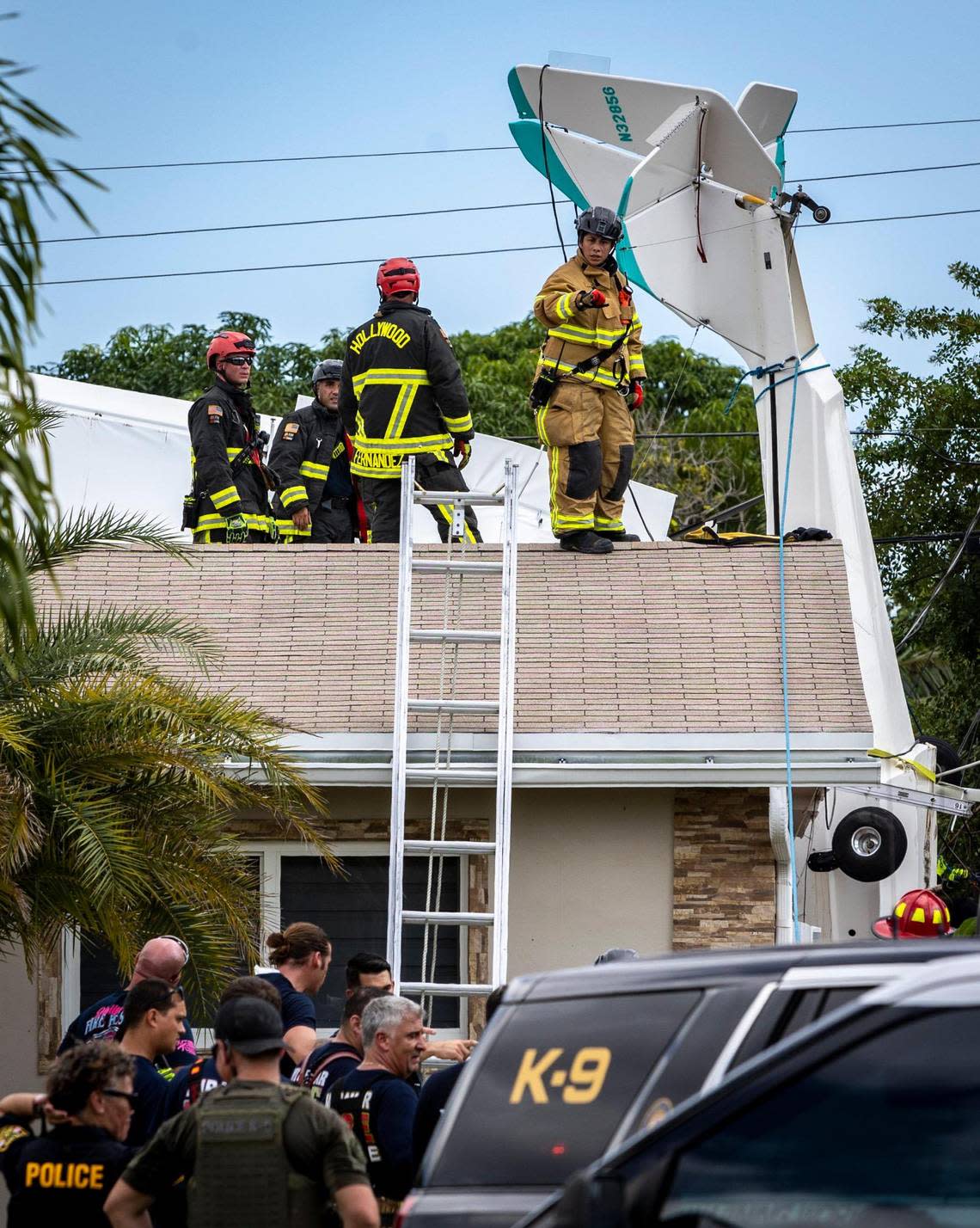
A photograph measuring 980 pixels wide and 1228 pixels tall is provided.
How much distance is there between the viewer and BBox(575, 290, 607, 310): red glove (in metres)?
11.2

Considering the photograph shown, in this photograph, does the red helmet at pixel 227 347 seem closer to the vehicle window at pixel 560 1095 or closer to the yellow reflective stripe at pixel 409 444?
the yellow reflective stripe at pixel 409 444

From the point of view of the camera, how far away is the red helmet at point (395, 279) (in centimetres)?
1198

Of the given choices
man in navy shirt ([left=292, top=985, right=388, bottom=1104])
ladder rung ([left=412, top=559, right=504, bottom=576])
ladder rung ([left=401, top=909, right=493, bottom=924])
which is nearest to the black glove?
ladder rung ([left=412, top=559, right=504, bottom=576])

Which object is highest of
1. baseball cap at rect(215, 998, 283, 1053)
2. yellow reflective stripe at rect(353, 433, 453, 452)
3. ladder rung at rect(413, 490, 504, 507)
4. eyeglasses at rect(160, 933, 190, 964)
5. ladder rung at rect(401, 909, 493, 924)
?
yellow reflective stripe at rect(353, 433, 453, 452)

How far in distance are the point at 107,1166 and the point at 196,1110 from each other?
406 mm

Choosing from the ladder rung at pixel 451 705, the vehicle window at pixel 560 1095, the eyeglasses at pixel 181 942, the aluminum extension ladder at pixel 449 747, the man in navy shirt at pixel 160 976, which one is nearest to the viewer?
the vehicle window at pixel 560 1095

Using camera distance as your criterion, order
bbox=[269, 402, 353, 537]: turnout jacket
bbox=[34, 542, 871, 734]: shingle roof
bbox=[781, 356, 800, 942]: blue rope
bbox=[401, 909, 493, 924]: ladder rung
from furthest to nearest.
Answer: bbox=[269, 402, 353, 537]: turnout jacket < bbox=[34, 542, 871, 734]: shingle roof < bbox=[781, 356, 800, 942]: blue rope < bbox=[401, 909, 493, 924]: ladder rung

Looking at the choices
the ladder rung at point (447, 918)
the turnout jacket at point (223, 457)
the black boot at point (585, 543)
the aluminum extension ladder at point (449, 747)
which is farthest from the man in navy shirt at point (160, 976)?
the turnout jacket at point (223, 457)

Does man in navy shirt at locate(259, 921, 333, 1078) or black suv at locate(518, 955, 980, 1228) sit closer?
black suv at locate(518, 955, 980, 1228)

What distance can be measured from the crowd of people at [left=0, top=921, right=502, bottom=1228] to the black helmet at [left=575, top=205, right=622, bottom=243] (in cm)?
659

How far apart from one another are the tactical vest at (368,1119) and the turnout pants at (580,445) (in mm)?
6141

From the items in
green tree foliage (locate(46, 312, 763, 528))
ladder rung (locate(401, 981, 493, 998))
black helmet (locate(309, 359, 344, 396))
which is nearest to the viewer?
ladder rung (locate(401, 981, 493, 998))

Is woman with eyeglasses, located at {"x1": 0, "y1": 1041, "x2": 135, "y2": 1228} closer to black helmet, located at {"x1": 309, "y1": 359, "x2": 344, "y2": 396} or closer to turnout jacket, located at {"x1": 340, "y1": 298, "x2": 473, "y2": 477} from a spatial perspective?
turnout jacket, located at {"x1": 340, "y1": 298, "x2": 473, "y2": 477}

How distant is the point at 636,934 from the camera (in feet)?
34.3
